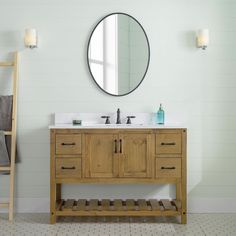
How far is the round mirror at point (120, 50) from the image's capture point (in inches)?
178

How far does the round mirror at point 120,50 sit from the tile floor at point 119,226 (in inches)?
53.0

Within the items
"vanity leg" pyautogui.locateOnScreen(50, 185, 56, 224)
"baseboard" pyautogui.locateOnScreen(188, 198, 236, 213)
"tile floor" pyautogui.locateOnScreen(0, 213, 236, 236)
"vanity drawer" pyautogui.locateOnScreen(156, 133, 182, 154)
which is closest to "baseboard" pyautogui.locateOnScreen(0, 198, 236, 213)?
"baseboard" pyautogui.locateOnScreen(188, 198, 236, 213)

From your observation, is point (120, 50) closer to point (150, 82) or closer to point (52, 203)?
point (150, 82)

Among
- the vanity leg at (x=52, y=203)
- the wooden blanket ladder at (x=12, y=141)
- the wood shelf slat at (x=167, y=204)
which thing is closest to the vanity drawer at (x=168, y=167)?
the wood shelf slat at (x=167, y=204)

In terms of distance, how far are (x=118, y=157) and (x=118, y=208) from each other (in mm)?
487

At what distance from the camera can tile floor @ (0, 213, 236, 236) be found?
392cm

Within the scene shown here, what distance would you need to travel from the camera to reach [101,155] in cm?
412

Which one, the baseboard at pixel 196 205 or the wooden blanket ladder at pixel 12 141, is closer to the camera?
the wooden blanket ladder at pixel 12 141

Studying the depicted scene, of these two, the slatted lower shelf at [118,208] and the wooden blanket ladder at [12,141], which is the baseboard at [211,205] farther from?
the wooden blanket ladder at [12,141]

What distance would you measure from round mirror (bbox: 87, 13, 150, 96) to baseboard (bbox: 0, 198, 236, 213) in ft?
4.50

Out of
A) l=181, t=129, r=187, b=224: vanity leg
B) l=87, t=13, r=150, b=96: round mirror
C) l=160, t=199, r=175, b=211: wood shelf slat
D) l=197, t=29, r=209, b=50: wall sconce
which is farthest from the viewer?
l=87, t=13, r=150, b=96: round mirror

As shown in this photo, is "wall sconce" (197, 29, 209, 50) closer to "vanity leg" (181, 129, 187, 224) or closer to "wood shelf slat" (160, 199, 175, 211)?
"vanity leg" (181, 129, 187, 224)

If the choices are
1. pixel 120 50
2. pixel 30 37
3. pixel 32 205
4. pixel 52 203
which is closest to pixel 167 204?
pixel 52 203

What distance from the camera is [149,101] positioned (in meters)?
4.55
